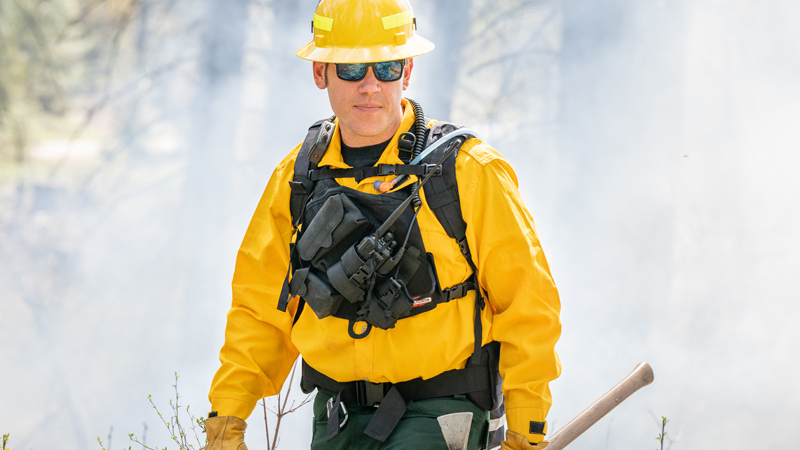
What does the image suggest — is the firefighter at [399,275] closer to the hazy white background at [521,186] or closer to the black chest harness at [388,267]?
the black chest harness at [388,267]

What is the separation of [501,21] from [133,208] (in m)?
3.95

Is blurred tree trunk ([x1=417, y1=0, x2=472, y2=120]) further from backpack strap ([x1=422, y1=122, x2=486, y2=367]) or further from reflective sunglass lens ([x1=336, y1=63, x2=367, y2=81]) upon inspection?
backpack strap ([x1=422, y1=122, x2=486, y2=367])

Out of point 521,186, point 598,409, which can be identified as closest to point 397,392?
point 598,409

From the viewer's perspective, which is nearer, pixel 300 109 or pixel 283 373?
pixel 283 373

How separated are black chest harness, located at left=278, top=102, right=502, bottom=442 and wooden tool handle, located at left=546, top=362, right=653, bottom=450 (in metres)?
0.23

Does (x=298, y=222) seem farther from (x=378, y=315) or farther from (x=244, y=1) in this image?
(x=244, y=1)

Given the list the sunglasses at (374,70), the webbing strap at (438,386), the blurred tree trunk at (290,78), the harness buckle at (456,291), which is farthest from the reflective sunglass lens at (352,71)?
the blurred tree trunk at (290,78)

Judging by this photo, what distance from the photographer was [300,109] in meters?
6.63

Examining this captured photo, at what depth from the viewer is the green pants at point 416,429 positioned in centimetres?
206

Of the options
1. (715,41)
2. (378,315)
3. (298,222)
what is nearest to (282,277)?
(298,222)

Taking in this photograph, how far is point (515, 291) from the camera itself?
2.10 meters

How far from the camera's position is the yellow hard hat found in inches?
87.4

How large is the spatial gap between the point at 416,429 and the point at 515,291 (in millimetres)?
524

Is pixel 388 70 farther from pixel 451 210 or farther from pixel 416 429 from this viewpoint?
pixel 416 429
